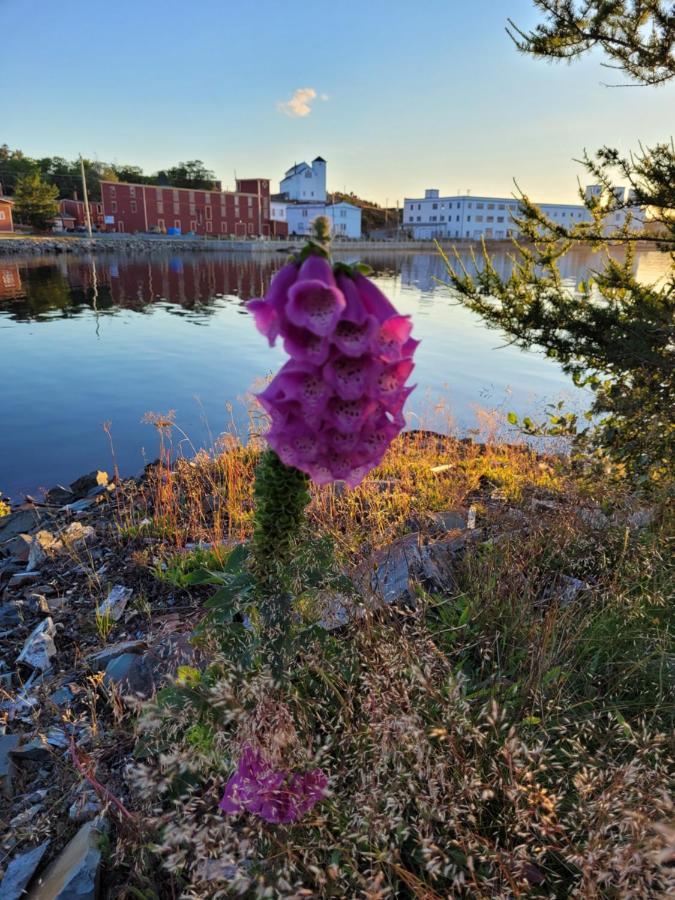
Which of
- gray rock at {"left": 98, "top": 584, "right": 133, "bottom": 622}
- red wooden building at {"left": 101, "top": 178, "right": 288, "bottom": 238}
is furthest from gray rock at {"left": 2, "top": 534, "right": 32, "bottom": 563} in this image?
red wooden building at {"left": 101, "top": 178, "right": 288, "bottom": 238}

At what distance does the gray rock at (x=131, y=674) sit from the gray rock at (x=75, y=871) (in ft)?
2.52

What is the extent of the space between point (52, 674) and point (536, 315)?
4.95 m

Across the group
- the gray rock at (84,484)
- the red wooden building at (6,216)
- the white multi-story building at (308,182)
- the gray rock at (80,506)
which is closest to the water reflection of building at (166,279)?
the gray rock at (84,484)

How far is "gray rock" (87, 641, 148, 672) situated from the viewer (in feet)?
10.7

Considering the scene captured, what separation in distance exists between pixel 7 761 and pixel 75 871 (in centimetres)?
83

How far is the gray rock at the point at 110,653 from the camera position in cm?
325

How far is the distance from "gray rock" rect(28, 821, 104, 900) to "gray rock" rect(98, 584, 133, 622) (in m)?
1.65

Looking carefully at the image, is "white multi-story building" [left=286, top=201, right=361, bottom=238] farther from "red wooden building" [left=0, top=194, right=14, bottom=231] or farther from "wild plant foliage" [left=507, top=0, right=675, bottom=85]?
"wild plant foliage" [left=507, top=0, right=675, bottom=85]

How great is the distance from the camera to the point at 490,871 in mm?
1736

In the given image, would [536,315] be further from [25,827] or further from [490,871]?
[25,827]

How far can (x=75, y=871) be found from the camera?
202 cm

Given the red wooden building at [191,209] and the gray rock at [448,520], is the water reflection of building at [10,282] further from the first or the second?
the red wooden building at [191,209]

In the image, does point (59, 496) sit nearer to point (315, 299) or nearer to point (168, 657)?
point (168, 657)

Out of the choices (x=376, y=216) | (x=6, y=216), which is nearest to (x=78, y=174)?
(x=6, y=216)
